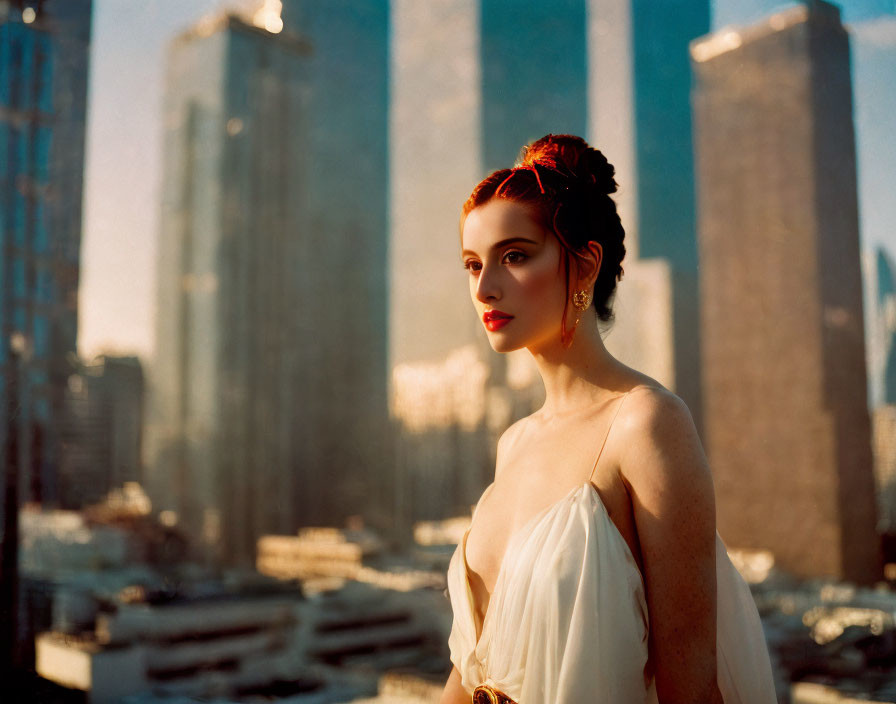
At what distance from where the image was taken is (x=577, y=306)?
0.78 m

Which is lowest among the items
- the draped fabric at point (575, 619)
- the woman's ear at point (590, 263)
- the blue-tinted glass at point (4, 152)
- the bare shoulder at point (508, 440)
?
the draped fabric at point (575, 619)

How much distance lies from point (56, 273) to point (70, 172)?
1294 mm

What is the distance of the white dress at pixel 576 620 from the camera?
2.16ft

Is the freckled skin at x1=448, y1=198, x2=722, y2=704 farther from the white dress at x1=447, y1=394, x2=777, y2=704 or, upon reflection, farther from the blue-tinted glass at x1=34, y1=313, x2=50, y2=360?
the blue-tinted glass at x1=34, y1=313, x2=50, y2=360

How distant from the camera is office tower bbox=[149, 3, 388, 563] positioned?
28.1m

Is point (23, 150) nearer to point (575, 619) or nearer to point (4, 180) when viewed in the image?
point (4, 180)

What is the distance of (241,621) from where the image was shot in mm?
13305

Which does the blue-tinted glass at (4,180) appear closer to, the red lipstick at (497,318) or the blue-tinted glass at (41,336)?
the blue-tinted glass at (41,336)

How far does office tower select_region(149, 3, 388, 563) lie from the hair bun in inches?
1029

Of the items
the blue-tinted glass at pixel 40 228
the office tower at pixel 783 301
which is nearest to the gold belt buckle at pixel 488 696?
the blue-tinted glass at pixel 40 228

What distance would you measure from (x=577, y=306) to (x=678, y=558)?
0.82ft

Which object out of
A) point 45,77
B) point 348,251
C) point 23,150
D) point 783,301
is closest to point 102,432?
point 23,150

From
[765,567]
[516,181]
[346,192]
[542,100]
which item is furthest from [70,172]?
[346,192]

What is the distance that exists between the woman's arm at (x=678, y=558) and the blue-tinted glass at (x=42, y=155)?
1037 cm
